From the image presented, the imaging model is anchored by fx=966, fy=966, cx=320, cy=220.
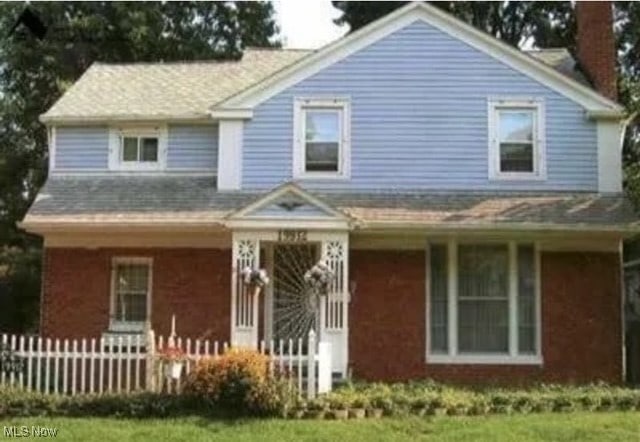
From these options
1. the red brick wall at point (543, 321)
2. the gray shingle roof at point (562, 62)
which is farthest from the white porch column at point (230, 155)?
the gray shingle roof at point (562, 62)

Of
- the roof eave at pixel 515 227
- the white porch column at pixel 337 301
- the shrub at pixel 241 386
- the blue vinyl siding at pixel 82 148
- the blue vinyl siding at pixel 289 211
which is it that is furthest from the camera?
the blue vinyl siding at pixel 82 148

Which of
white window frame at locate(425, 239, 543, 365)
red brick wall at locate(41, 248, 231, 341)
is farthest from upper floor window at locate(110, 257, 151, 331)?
white window frame at locate(425, 239, 543, 365)

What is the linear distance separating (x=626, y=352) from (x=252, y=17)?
26.0m

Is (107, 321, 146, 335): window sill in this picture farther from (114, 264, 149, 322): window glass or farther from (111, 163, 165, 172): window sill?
(111, 163, 165, 172): window sill

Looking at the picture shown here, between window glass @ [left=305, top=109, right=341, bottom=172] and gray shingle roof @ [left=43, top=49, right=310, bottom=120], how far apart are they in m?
2.36

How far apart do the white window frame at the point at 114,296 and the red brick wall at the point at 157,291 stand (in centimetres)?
9

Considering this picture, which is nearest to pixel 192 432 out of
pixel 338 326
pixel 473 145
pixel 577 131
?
pixel 338 326

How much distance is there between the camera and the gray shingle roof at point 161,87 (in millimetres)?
20719

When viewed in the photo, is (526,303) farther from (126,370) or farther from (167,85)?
(167,85)

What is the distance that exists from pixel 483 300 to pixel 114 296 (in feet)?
24.0

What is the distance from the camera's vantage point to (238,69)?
23234 mm

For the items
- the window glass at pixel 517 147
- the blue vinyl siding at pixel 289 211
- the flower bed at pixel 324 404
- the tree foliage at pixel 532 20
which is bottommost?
the flower bed at pixel 324 404

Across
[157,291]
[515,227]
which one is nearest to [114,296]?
[157,291]

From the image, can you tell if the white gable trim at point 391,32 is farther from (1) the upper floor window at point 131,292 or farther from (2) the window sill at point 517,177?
(1) the upper floor window at point 131,292
